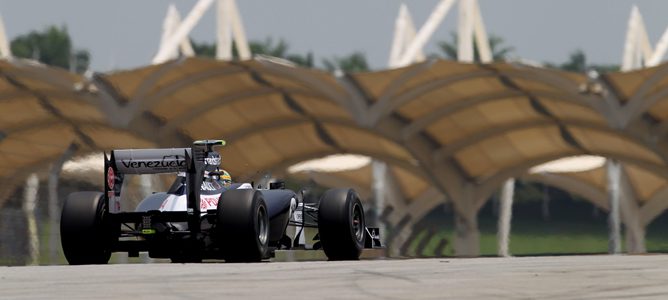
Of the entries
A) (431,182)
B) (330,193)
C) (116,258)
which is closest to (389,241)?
(431,182)

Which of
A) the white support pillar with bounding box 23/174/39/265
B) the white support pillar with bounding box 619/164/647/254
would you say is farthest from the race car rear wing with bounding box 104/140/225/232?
the white support pillar with bounding box 619/164/647/254

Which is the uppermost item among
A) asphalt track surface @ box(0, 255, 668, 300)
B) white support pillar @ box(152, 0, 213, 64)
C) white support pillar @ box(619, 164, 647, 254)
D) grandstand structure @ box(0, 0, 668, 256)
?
white support pillar @ box(152, 0, 213, 64)

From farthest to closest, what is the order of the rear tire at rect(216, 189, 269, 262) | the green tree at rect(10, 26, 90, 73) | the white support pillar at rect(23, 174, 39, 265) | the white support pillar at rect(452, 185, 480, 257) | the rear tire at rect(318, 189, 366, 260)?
the green tree at rect(10, 26, 90, 73)
the white support pillar at rect(452, 185, 480, 257)
the white support pillar at rect(23, 174, 39, 265)
the rear tire at rect(318, 189, 366, 260)
the rear tire at rect(216, 189, 269, 262)

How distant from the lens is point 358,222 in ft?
68.6

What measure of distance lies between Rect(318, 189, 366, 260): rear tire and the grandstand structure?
17298mm

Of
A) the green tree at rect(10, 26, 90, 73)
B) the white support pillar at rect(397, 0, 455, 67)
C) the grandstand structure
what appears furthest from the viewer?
the green tree at rect(10, 26, 90, 73)

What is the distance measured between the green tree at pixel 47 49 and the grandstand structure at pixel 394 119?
55058 mm

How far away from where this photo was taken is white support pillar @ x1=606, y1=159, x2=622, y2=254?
202 feet

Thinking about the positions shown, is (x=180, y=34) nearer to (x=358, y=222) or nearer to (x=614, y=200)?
(x=614, y=200)

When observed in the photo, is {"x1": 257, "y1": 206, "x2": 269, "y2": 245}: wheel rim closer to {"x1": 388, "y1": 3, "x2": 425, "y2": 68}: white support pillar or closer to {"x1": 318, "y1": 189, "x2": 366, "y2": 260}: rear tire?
{"x1": 318, "y1": 189, "x2": 366, "y2": 260}: rear tire

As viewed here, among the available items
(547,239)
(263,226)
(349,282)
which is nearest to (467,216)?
(547,239)

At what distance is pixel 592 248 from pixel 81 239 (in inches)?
1696

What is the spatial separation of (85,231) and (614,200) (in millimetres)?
47922

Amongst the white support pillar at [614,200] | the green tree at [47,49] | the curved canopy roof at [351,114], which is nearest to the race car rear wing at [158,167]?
the curved canopy roof at [351,114]
